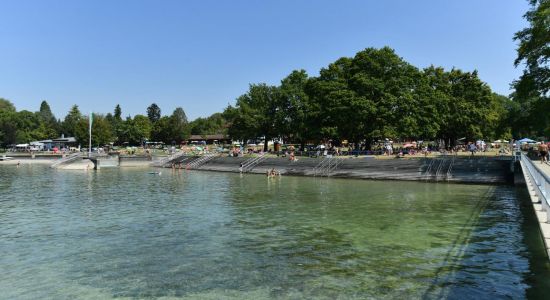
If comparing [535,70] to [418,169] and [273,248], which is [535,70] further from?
[273,248]

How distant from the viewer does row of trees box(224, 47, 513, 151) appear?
2675 inches

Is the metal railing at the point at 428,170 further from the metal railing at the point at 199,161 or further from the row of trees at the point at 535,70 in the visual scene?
the metal railing at the point at 199,161

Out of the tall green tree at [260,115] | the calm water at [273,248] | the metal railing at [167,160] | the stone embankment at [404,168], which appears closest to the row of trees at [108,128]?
the metal railing at [167,160]

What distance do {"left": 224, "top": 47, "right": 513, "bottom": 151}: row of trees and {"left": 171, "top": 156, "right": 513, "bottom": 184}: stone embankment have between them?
8355 mm

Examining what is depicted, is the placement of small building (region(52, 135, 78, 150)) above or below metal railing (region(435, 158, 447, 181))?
above

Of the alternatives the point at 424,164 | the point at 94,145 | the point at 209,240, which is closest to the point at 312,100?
the point at 424,164

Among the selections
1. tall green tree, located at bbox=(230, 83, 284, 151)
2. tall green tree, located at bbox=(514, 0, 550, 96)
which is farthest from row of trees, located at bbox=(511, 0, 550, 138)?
tall green tree, located at bbox=(230, 83, 284, 151)

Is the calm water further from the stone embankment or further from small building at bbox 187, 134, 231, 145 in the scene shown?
small building at bbox 187, 134, 231, 145

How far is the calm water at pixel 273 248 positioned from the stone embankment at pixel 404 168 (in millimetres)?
11084

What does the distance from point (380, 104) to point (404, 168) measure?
16047 mm

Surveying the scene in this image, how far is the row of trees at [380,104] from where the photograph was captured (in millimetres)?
67938

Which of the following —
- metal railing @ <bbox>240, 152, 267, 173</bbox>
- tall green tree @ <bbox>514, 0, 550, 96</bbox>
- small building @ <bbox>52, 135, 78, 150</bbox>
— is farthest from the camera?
small building @ <bbox>52, 135, 78, 150</bbox>

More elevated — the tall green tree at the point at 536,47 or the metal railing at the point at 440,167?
the tall green tree at the point at 536,47

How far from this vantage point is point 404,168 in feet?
182
